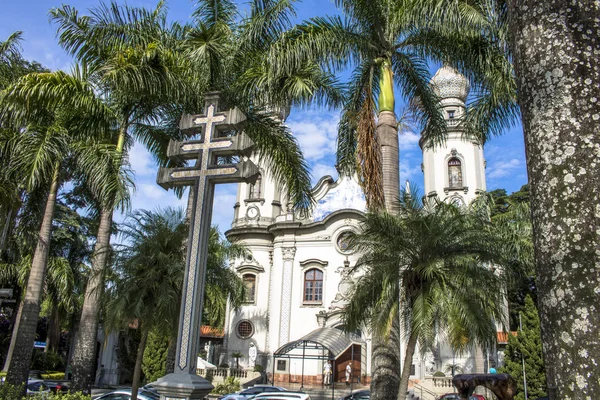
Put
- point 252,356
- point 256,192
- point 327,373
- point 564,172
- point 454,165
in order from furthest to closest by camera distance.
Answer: point 256,192, point 454,165, point 252,356, point 327,373, point 564,172

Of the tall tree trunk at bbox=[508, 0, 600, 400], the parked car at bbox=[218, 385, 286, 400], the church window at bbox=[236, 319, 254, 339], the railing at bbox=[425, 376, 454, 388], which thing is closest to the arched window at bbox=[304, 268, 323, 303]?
the church window at bbox=[236, 319, 254, 339]

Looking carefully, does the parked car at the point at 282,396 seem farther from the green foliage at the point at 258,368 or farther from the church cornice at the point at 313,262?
the church cornice at the point at 313,262

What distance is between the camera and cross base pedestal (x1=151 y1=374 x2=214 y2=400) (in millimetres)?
6203

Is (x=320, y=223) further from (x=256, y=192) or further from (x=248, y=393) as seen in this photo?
(x=248, y=393)

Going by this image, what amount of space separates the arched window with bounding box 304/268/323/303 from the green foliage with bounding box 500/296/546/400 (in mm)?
12253

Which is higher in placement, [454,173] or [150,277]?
[454,173]

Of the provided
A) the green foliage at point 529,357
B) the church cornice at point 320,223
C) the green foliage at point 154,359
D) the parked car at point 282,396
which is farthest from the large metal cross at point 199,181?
the church cornice at point 320,223

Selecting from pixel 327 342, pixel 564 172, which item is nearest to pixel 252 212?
pixel 327 342

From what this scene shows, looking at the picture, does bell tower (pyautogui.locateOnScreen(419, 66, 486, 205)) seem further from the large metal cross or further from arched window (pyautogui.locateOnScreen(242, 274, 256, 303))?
the large metal cross

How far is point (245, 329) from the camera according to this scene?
32125mm

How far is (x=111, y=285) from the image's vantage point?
12805 mm

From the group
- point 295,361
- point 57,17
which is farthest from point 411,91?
point 295,361

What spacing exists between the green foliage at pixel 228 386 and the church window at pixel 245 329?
17.4 feet

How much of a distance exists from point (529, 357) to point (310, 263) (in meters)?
14.2
